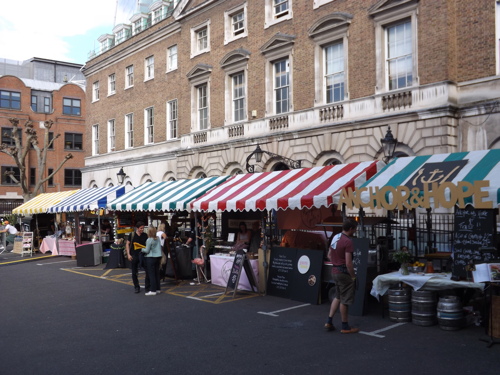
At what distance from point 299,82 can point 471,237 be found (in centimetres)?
1338

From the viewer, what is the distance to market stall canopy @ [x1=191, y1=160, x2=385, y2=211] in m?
11.1

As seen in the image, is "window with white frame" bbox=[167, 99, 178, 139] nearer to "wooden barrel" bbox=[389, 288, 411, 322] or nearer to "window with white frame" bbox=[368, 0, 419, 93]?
"window with white frame" bbox=[368, 0, 419, 93]

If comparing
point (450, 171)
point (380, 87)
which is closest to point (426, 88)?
point (380, 87)

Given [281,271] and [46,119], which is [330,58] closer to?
[281,271]

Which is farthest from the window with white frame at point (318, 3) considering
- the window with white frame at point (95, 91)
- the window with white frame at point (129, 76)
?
the window with white frame at point (95, 91)

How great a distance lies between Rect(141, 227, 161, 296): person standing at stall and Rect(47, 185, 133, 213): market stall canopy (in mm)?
7323

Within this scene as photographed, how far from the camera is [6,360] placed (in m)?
7.25

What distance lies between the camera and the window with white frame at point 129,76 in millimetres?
33438

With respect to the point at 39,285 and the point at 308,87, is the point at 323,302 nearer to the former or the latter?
the point at 39,285

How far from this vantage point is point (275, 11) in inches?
885

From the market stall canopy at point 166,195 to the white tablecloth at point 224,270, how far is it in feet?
5.93

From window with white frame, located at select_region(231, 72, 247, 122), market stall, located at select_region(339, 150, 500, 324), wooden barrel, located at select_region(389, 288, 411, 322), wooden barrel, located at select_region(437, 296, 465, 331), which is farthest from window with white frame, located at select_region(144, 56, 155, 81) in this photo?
wooden barrel, located at select_region(437, 296, 465, 331)

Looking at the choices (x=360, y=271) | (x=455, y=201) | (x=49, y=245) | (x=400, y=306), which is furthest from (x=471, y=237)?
(x=49, y=245)

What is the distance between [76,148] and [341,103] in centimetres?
4422
